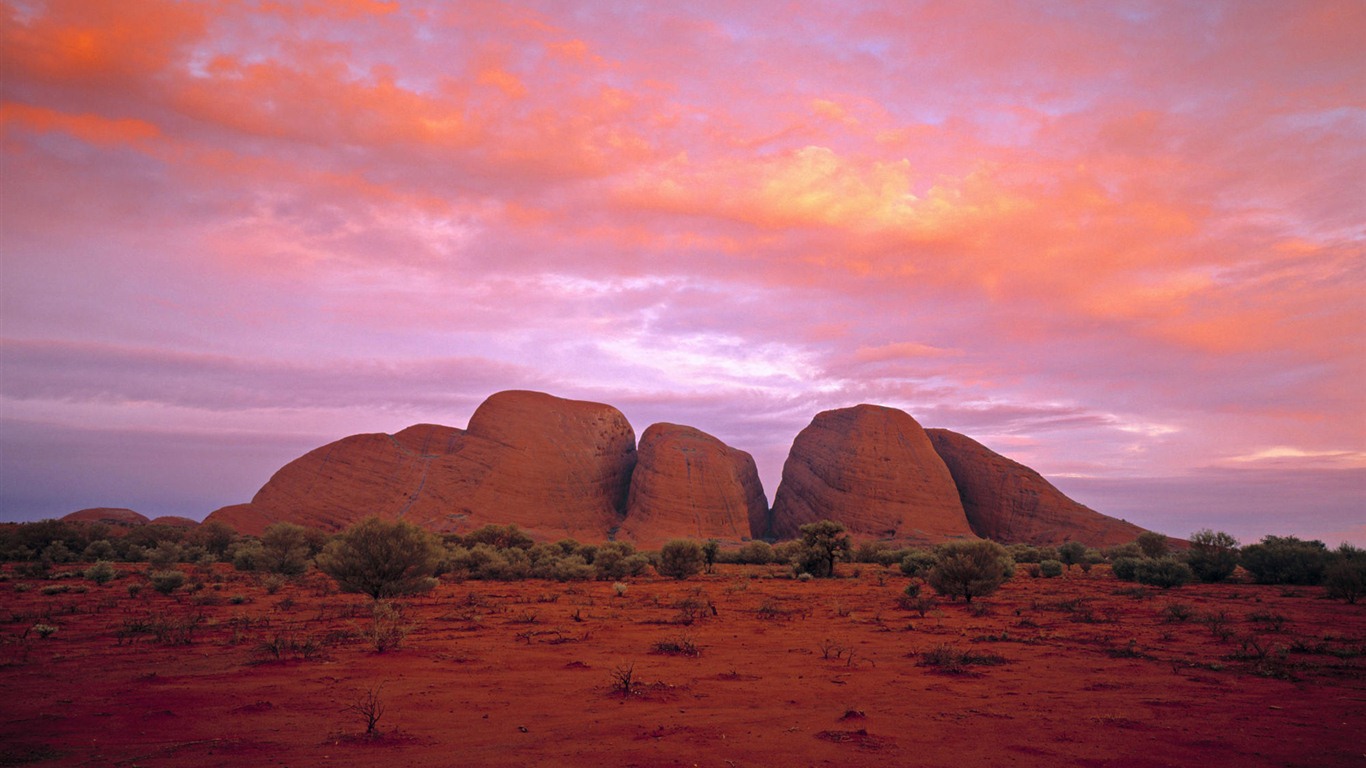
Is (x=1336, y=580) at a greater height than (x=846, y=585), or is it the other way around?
(x=1336, y=580)

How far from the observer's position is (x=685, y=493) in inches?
2389

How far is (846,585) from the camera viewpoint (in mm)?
23031

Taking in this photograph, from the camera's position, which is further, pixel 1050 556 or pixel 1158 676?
pixel 1050 556

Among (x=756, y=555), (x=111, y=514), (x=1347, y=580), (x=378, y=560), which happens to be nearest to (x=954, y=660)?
(x=378, y=560)

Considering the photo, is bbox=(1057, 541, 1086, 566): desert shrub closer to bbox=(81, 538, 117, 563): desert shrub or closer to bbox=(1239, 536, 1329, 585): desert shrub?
bbox=(1239, 536, 1329, 585): desert shrub

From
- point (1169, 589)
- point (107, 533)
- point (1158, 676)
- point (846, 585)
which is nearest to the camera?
point (1158, 676)

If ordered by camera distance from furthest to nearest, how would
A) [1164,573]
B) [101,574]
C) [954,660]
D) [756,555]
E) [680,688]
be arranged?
[756,555], [1164,573], [101,574], [954,660], [680,688]

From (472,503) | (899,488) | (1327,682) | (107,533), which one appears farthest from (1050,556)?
(107,533)

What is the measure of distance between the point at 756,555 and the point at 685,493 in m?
23.9

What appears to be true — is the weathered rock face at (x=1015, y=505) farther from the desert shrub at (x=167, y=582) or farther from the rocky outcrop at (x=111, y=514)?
the rocky outcrop at (x=111, y=514)

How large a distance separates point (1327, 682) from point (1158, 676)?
6.25 ft

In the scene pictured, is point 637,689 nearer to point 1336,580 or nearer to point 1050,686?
point 1050,686

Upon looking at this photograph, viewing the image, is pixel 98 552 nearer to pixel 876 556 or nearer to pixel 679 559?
pixel 679 559

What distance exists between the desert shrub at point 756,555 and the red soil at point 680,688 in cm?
2181
